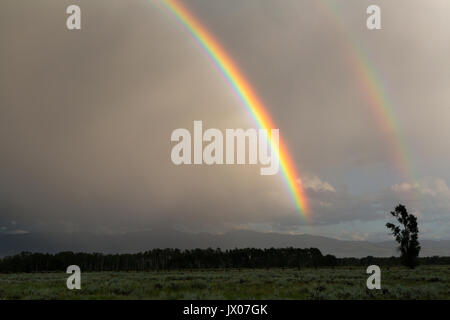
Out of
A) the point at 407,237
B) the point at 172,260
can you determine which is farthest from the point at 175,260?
the point at 407,237

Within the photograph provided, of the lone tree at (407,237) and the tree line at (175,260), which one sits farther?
the tree line at (175,260)

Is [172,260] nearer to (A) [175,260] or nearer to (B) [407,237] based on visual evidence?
(A) [175,260]

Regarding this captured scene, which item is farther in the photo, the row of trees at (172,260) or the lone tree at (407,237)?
the row of trees at (172,260)

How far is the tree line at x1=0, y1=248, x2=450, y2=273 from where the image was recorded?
146875 millimetres

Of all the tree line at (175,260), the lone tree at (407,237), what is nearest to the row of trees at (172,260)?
the tree line at (175,260)

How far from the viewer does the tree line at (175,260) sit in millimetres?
146875

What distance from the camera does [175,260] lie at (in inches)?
6152

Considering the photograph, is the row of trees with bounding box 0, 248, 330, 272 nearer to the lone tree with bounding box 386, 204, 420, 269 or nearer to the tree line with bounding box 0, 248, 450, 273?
the tree line with bounding box 0, 248, 450, 273

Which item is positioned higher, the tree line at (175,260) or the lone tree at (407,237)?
the lone tree at (407,237)

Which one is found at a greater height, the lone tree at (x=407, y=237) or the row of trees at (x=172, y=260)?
the lone tree at (x=407, y=237)

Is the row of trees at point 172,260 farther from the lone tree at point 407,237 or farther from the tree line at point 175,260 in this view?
the lone tree at point 407,237
